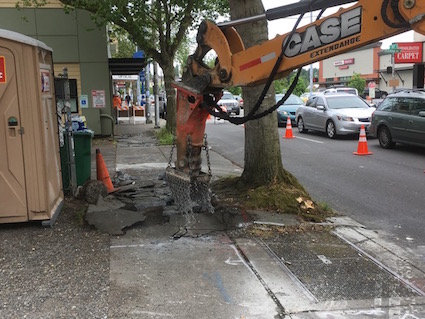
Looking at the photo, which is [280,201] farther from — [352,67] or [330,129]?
[352,67]

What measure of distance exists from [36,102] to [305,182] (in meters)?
5.72

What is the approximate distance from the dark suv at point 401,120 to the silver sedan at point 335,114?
165 cm

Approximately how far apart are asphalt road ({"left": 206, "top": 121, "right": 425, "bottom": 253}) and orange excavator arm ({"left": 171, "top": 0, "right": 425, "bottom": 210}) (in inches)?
113

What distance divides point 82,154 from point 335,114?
11.0 meters

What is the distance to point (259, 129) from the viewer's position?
280 inches

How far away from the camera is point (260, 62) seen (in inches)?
181

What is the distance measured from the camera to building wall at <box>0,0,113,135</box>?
16.4 meters

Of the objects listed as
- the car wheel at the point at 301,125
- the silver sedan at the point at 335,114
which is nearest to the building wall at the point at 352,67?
the car wheel at the point at 301,125

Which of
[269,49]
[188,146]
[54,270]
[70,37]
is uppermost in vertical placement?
[70,37]

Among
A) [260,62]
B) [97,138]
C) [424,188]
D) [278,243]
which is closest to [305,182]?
[424,188]

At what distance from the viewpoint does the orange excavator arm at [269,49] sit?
12.7ft

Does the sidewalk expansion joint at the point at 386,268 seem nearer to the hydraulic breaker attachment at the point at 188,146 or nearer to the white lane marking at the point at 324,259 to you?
the white lane marking at the point at 324,259

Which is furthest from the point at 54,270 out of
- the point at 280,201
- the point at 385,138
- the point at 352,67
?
the point at 352,67

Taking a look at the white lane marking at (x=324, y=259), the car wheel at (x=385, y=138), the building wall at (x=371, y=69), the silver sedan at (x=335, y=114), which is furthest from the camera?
the building wall at (x=371, y=69)
